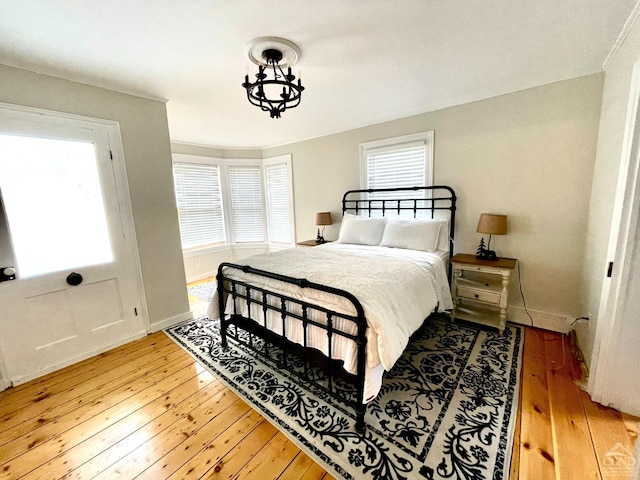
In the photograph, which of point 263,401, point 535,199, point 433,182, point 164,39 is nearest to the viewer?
point 164,39

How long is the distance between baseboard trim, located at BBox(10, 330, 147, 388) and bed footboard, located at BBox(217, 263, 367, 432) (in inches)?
41.4

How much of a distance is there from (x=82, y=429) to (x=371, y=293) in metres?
2.10

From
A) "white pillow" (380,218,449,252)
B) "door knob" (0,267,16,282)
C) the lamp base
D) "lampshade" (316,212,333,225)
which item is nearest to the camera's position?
"door knob" (0,267,16,282)

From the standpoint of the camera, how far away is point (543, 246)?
105 inches

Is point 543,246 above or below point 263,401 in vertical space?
above

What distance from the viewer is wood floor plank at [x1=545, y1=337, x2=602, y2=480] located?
1.34 metres

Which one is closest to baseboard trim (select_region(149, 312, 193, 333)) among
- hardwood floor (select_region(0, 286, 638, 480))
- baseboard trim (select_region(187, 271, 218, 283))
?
hardwood floor (select_region(0, 286, 638, 480))

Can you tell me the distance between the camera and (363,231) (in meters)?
3.39

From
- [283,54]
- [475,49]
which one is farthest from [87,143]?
[475,49]

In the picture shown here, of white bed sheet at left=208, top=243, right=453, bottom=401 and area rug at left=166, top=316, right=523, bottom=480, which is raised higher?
white bed sheet at left=208, top=243, right=453, bottom=401

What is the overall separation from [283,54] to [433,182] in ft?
7.45

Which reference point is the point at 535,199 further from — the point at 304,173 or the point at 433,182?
the point at 304,173

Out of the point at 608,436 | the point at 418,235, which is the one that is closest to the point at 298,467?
the point at 608,436

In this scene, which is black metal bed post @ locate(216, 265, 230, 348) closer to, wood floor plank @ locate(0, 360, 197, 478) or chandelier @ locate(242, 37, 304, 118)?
wood floor plank @ locate(0, 360, 197, 478)
